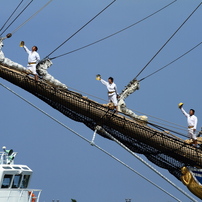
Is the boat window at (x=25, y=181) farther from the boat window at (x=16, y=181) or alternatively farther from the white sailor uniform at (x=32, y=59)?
the white sailor uniform at (x=32, y=59)

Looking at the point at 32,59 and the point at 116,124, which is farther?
the point at 32,59

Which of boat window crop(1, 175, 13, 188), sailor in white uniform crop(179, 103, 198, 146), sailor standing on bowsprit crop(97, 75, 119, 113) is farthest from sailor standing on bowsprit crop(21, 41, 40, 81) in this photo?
sailor in white uniform crop(179, 103, 198, 146)

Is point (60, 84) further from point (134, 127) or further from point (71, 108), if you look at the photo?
point (134, 127)

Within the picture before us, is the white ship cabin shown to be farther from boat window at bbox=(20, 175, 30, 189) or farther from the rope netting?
the rope netting

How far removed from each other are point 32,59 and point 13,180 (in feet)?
20.2

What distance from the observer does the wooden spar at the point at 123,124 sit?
27234 mm

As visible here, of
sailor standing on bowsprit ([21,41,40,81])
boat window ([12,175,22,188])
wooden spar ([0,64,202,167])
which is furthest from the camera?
boat window ([12,175,22,188])

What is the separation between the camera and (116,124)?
27406 mm

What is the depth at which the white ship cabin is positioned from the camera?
31.4m

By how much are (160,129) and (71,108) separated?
3.47m

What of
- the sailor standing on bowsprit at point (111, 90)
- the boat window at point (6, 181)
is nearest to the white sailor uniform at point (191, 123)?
the sailor standing on bowsprit at point (111, 90)

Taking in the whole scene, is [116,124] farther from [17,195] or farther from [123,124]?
[17,195]

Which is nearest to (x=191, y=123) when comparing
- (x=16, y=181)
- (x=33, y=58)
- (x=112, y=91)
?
(x=112, y=91)

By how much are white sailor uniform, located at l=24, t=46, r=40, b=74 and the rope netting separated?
67 centimetres
